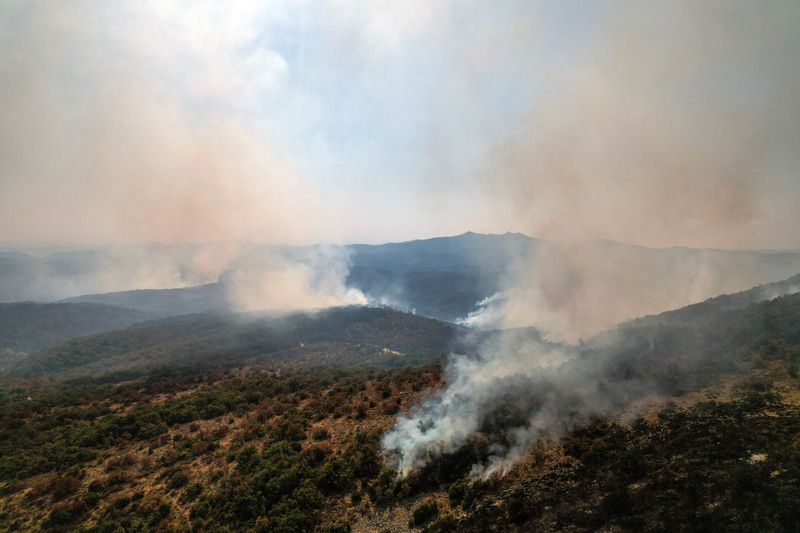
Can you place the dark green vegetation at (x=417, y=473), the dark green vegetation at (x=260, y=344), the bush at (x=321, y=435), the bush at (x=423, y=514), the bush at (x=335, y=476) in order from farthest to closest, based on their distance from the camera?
the dark green vegetation at (x=260, y=344), the bush at (x=321, y=435), the bush at (x=335, y=476), the bush at (x=423, y=514), the dark green vegetation at (x=417, y=473)

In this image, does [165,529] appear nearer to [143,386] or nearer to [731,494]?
[731,494]

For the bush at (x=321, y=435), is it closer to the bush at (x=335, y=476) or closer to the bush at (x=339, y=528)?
the bush at (x=335, y=476)

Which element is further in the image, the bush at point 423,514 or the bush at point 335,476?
the bush at point 335,476

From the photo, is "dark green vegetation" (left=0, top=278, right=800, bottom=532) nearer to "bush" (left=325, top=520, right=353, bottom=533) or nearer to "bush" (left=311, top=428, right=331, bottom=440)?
"bush" (left=325, top=520, right=353, bottom=533)

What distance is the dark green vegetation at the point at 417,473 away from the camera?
15.5 metres

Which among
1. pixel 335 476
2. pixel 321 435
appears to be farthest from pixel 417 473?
pixel 321 435

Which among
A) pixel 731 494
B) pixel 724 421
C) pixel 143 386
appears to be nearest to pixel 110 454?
pixel 143 386

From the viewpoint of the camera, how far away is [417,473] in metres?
22.0

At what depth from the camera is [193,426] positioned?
107 feet

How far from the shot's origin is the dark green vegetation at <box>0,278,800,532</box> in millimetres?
15547

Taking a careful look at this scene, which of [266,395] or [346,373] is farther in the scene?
[346,373]

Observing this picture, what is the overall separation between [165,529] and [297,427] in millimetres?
10713

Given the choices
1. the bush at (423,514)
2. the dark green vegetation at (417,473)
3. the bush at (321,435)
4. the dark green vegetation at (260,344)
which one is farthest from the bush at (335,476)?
the dark green vegetation at (260,344)

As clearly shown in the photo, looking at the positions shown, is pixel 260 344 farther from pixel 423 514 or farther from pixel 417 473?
pixel 423 514
